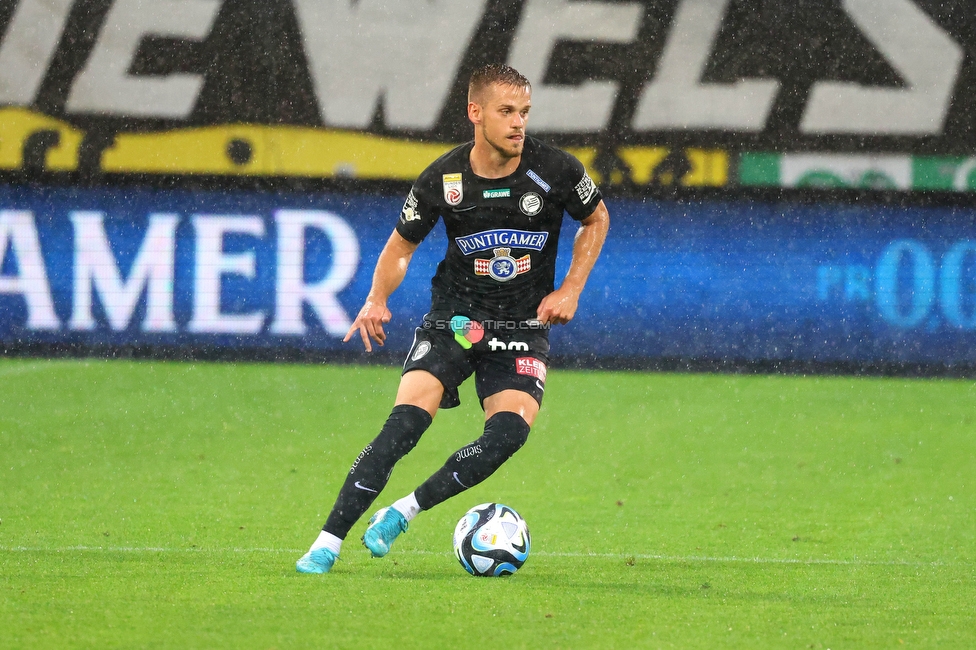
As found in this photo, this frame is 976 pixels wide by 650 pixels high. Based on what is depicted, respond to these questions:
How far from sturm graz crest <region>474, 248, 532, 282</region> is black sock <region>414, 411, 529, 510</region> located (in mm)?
617

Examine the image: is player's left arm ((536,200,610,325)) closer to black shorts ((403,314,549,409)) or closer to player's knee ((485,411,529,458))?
black shorts ((403,314,549,409))

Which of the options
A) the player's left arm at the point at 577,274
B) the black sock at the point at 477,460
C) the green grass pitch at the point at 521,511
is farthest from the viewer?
the player's left arm at the point at 577,274

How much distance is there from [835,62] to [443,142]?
4324mm

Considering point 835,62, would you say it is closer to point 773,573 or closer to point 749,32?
point 749,32

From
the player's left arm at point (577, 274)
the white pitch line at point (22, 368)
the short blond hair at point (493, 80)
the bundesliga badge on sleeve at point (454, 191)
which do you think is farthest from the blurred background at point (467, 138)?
the short blond hair at point (493, 80)

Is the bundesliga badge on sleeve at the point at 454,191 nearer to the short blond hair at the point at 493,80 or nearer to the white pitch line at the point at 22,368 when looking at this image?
the short blond hair at the point at 493,80

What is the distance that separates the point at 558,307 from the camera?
5.71m

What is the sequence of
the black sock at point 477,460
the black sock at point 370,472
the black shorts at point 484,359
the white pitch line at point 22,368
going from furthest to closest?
the white pitch line at point 22,368
the black shorts at point 484,359
the black sock at point 477,460
the black sock at point 370,472

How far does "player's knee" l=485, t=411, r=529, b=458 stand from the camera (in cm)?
562

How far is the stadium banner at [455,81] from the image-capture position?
15000 millimetres

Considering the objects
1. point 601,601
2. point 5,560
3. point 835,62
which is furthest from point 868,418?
point 5,560

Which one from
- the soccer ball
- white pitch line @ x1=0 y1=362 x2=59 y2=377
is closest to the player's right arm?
the soccer ball

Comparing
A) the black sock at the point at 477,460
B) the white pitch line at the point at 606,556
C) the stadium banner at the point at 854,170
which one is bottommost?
the stadium banner at the point at 854,170

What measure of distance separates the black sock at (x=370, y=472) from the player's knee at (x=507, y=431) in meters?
0.29
